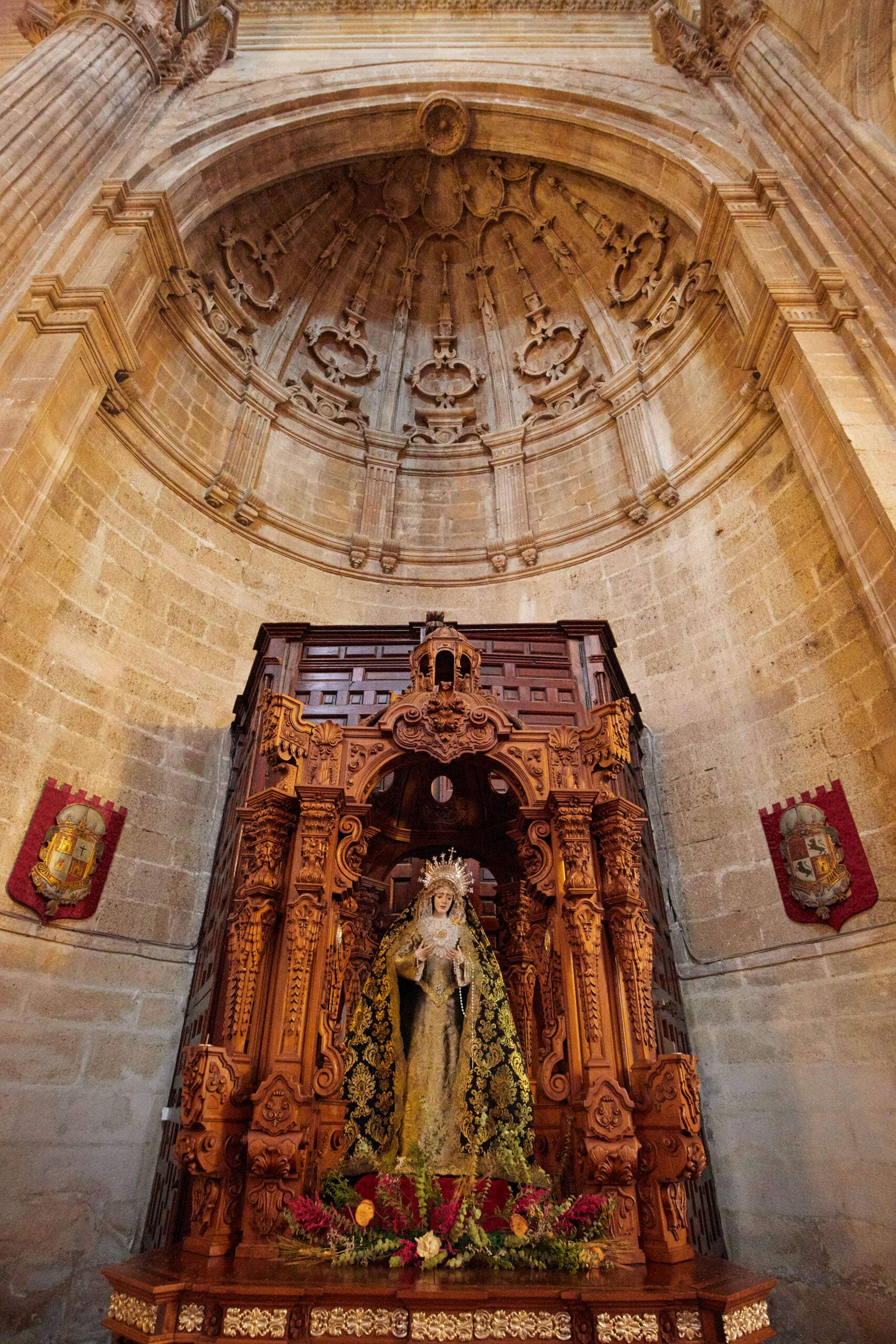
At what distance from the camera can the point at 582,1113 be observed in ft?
14.8

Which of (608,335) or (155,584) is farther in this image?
(608,335)

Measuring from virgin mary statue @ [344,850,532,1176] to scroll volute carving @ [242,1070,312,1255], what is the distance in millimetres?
663

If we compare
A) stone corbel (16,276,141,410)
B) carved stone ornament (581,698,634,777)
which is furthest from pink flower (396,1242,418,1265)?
stone corbel (16,276,141,410)

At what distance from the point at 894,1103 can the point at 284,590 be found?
876 cm

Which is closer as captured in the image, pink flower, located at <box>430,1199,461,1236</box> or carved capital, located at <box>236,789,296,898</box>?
pink flower, located at <box>430,1199,461,1236</box>

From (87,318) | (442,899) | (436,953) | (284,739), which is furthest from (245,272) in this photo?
(436,953)

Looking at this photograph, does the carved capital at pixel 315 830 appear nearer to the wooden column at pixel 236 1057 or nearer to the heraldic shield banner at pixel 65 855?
the wooden column at pixel 236 1057

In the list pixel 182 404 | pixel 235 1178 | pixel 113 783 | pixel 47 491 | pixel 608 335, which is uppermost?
pixel 608 335

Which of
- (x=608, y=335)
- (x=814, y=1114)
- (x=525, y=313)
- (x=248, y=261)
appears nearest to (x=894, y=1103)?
(x=814, y=1114)

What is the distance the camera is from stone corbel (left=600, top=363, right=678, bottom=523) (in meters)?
10.4

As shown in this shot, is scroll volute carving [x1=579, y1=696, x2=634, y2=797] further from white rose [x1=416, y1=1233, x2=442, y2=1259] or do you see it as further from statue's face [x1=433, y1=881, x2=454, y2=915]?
white rose [x1=416, y1=1233, x2=442, y2=1259]

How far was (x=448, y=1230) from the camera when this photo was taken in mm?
4043

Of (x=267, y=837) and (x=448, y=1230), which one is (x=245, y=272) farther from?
(x=448, y=1230)

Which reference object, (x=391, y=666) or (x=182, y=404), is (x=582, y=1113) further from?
(x=182, y=404)
